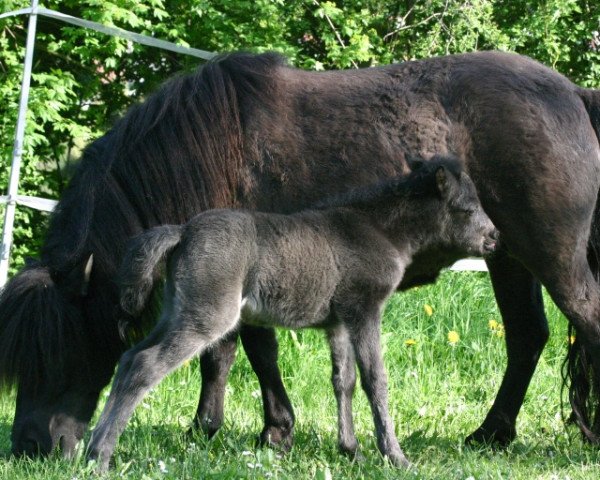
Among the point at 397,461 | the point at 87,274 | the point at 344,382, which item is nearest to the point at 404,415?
the point at 344,382

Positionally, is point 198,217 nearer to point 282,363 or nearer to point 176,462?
point 176,462

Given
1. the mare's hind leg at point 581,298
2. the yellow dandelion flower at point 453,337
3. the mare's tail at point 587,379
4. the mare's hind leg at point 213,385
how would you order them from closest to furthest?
the mare's hind leg at point 581,298 < the mare's tail at point 587,379 < the mare's hind leg at point 213,385 < the yellow dandelion flower at point 453,337

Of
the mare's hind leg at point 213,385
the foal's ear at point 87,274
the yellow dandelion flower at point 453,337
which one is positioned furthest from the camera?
the yellow dandelion flower at point 453,337

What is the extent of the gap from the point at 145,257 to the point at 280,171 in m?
1.08

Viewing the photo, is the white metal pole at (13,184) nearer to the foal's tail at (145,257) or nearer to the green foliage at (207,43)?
the green foliage at (207,43)

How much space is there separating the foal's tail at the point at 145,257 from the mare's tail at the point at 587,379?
2.25m

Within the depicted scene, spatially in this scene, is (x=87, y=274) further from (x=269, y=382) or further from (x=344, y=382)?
(x=344, y=382)

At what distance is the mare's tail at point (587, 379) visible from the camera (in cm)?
523

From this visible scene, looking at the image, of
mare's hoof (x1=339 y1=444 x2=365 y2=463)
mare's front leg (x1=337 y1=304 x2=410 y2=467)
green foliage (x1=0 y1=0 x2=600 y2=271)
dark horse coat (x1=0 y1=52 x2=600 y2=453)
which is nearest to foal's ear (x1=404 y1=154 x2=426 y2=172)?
dark horse coat (x1=0 y1=52 x2=600 y2=453)

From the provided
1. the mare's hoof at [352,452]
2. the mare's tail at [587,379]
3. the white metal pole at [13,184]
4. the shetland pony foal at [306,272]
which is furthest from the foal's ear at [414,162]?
the white metal pole at [13,184]

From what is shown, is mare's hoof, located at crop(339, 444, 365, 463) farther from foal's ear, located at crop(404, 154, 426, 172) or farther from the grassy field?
foal's ear, located at crop(404, 154, 426, 172)

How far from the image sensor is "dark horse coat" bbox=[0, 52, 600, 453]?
470 cm

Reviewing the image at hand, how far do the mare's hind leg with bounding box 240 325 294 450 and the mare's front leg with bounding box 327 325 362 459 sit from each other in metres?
0.60

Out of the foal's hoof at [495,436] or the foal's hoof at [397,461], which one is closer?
the foal's hoof at [397,461]
